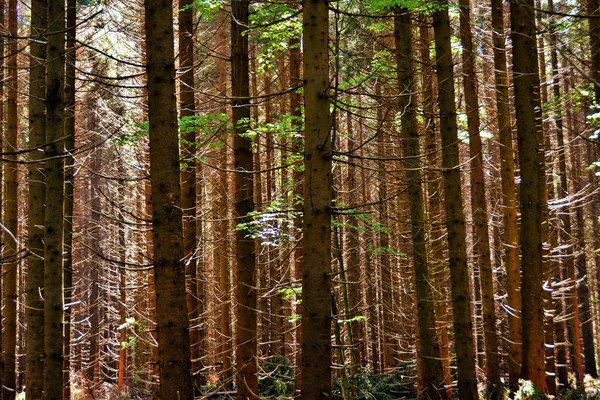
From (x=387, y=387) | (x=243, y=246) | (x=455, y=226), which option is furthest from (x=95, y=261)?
(x=455, y=226)

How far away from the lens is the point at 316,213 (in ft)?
15.1

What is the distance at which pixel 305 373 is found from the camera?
450cm

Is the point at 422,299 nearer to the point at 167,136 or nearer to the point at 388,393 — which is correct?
the point at 167,136

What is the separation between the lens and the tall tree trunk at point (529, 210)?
826 cm

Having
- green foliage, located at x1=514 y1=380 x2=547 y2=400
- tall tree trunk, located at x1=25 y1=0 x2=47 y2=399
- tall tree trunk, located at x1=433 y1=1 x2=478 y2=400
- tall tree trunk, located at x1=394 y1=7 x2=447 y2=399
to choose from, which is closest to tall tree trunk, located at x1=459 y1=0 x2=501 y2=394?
tall tree trunk, located at x1=394 y1=7 x2=447 y2=399

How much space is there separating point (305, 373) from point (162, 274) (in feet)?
4.72

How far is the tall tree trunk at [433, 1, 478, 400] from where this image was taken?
24.6 feet

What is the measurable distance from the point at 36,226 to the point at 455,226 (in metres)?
5.61

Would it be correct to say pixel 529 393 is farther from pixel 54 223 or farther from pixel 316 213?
pixel 54 223

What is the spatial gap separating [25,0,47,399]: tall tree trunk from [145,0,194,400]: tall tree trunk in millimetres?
2677

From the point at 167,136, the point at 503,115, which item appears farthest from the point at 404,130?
the point at 167,136

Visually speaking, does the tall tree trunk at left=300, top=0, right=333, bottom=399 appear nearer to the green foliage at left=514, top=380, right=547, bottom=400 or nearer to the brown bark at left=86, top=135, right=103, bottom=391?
the green foliage at left=514, top=380, right=547, bottom=400

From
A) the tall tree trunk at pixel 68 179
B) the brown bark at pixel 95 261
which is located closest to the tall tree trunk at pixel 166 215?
the tall tree trunk at pixel 68 179

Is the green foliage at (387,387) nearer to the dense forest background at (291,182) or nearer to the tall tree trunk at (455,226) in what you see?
the dense forest background at (291,182)
